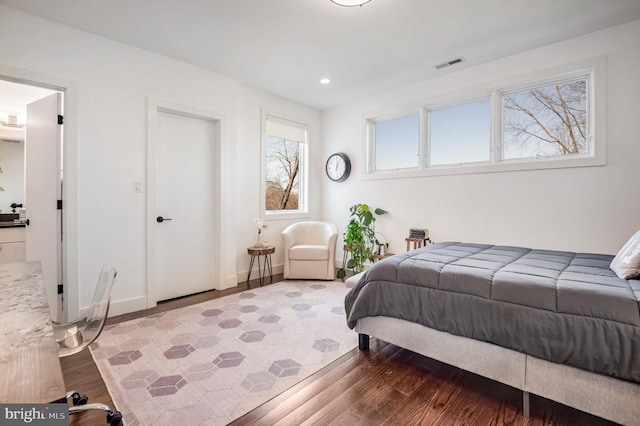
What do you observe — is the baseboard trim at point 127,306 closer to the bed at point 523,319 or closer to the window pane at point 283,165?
the window pane at point 283,165

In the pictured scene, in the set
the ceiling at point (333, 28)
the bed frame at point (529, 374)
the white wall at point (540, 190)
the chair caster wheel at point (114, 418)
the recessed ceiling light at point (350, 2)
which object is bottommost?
the chair caster wheel at point (114, 418)

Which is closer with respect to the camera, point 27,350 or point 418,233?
point 27,350

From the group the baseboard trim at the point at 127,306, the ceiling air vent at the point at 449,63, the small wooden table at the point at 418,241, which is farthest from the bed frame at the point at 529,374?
the ceiling air vent at the point at 449,63

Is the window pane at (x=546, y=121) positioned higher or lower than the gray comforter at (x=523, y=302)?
higher

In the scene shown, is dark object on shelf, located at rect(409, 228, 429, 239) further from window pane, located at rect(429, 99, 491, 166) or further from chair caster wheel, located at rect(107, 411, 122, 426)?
chair caster wheel, located at rect(107, 411, 122, 426)

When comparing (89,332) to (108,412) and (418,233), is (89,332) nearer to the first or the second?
(108,412)

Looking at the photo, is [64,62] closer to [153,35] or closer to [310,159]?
[153,35]

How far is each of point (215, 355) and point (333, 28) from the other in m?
2.96

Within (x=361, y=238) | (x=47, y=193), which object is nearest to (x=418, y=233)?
(x=361, y=238)

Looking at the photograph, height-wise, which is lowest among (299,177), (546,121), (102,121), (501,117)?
(299,177)

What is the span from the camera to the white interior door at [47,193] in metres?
2.74

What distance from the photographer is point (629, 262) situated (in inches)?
64.9

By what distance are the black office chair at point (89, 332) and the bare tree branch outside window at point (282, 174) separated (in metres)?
3.19

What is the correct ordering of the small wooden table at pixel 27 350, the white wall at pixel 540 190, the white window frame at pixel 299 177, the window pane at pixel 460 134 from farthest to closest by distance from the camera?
the white window frame at pixel 299 177
the window pane at pixel 460 134
the white wall at pixel 540 190
the small wooden table at pixel 27 350
